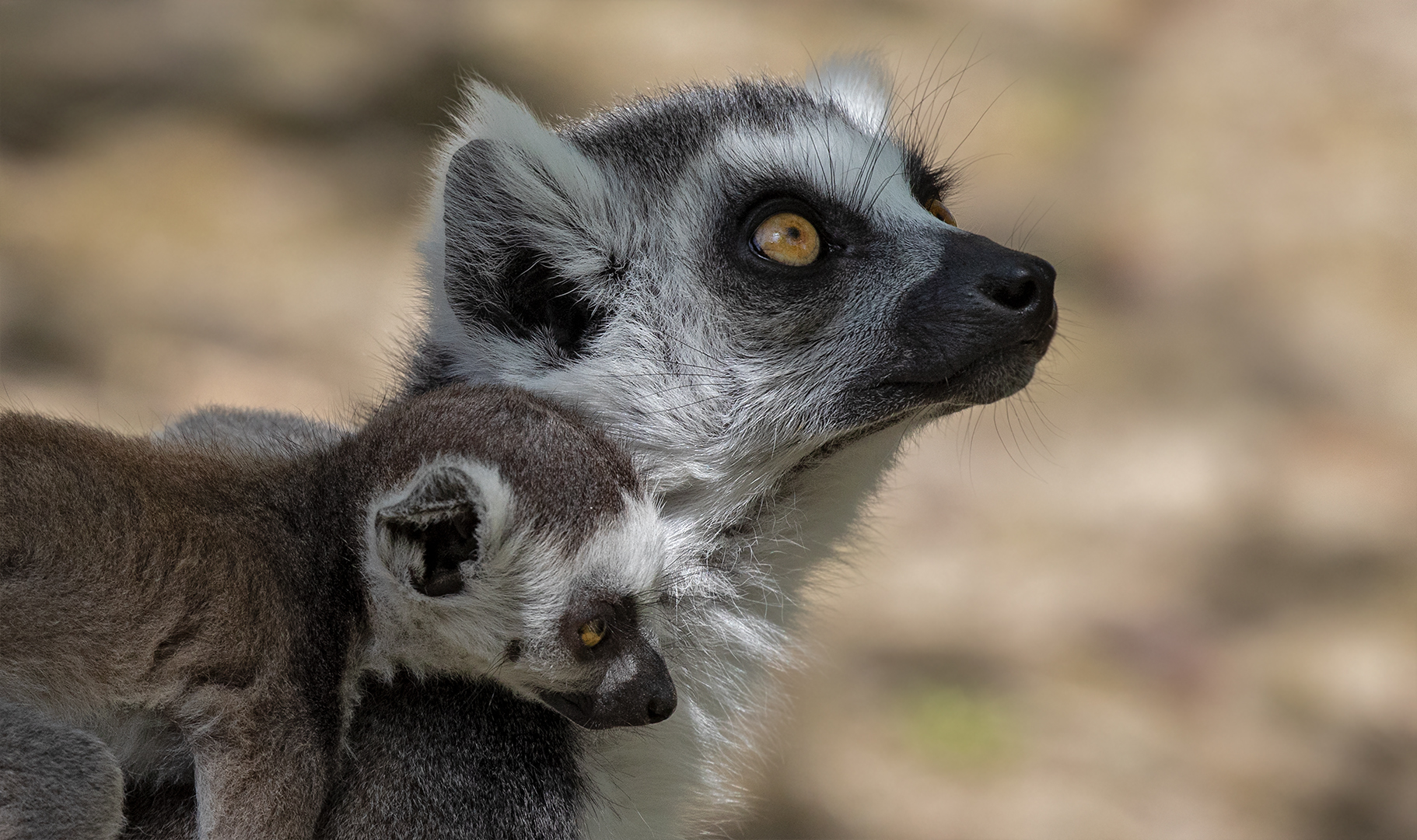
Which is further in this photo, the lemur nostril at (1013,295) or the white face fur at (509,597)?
the lemur nostril at (1013,295)

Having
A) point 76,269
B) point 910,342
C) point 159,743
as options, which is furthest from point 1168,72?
point 159,743

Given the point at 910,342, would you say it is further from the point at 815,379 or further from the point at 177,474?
the point at 177,474

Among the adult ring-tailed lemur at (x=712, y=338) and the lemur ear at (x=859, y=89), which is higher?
the lemur ear at (x=859, y=89)

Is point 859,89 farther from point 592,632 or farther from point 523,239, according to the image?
point 592,632

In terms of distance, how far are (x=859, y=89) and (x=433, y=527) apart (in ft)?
6.86

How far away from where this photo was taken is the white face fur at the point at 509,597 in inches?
90.7

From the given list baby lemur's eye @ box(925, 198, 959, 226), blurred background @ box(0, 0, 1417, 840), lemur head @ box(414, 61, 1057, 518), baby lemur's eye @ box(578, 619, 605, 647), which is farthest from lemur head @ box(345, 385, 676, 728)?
blurred background @ box(0, 0, 1417, 840)

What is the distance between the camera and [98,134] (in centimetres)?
816

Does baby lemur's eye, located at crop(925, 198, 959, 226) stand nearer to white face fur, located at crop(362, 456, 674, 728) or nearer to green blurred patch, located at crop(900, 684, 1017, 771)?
white face fur, located at crop(362, 456, 674, 728)

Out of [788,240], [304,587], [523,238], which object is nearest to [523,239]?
[523,238]

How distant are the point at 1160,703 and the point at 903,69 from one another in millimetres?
5038

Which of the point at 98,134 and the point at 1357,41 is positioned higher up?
the point at 1357,41

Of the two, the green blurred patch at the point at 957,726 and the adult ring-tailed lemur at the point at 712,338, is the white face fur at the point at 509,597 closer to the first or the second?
the adult ring-tailed lemur at the point at 712,338

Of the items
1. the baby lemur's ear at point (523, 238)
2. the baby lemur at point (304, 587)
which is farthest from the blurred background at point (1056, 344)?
the baby lemur at point (304, 587)
